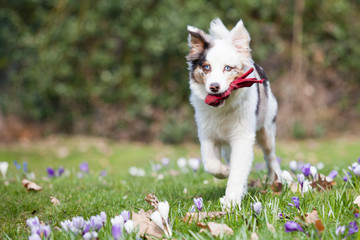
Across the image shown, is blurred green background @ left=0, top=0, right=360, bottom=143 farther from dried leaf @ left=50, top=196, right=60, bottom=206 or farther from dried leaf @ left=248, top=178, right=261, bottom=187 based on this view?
dried leaf @ left=50, top=196, right=60, bottom=206

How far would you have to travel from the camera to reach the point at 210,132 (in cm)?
382

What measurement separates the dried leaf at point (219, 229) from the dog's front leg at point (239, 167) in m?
0.67

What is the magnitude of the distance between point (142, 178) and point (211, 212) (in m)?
2.51

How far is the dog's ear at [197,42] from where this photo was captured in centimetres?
371

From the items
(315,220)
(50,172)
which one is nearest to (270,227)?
(315,220)

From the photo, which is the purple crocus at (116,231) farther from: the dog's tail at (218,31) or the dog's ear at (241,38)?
the dog's tail at (218,31)

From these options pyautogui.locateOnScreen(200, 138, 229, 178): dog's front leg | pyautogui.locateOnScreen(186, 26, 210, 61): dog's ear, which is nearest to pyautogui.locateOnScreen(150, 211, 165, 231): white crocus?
pyautogui.locateOnScreen(200, 138, 229, 178): dog's front leg

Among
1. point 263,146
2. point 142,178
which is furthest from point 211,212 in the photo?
point 142,178

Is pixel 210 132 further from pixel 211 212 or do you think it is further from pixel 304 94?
pixel 304 94

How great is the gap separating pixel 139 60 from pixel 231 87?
8401 mm

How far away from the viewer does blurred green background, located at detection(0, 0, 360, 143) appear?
11.3 meters

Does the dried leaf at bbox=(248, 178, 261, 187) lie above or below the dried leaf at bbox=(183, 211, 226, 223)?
below

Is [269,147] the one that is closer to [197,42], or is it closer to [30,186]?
[197,42]

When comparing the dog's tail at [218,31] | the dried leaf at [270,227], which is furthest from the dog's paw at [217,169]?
the dog's tail at [218,31]
